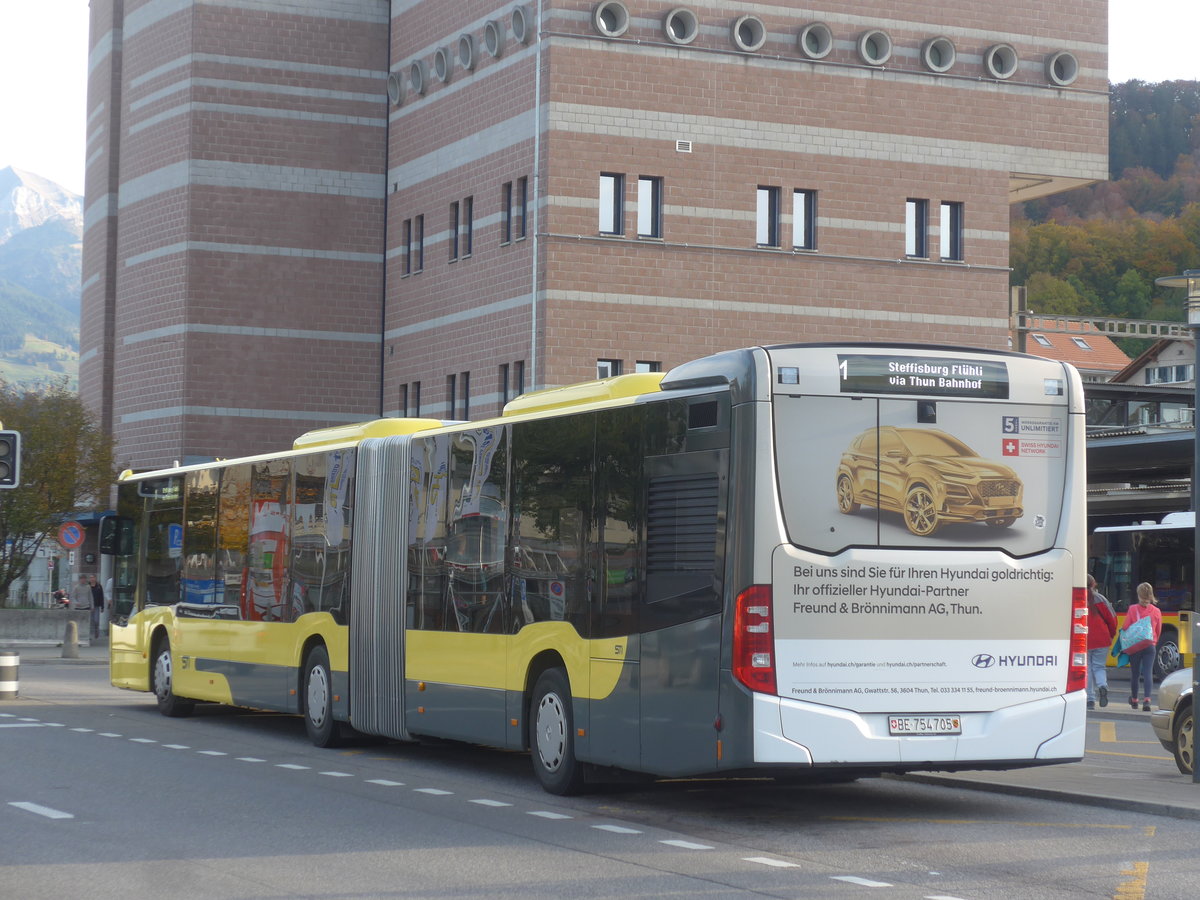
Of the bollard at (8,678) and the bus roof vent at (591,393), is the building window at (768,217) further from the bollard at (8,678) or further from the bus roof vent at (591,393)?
the bus roof vent at (591,393)

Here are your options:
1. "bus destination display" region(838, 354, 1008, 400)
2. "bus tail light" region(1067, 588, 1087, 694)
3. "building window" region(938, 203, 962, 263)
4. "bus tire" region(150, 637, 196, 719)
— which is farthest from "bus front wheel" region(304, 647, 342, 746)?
"building window" region(938, 203, 962, 263)

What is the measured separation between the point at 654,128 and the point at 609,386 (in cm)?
2721

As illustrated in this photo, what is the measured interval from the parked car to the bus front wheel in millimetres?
7695

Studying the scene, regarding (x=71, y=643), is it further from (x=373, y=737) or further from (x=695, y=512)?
(x=695, y=512)

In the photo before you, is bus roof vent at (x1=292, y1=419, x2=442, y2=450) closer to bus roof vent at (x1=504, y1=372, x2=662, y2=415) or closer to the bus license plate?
bus roof vent at (x1=504, y1=372, x2=662, y2=415)

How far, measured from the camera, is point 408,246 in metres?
47.8

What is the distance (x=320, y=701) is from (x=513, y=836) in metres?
7.14

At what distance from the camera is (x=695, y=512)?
12070 mm

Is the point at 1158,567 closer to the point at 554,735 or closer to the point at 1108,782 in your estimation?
the point at 1108,782

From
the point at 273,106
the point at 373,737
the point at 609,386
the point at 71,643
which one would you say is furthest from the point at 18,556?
the point at 609,386

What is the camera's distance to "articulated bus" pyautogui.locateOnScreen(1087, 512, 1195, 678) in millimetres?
35750

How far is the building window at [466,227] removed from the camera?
43.1 metres

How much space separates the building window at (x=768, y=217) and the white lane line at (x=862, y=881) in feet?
106

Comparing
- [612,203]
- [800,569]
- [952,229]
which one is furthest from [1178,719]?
[952,229]
